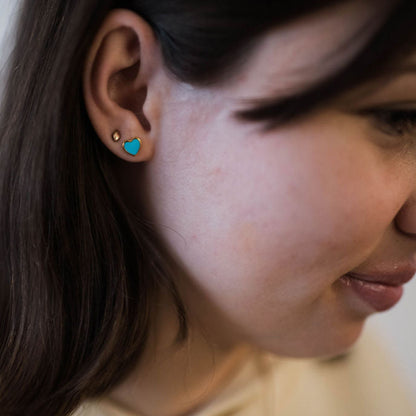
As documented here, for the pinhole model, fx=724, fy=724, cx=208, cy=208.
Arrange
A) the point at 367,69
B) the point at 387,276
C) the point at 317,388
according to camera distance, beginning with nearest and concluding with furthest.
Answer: the point at 367,69 < the point at 387,276 < the point at 317,388

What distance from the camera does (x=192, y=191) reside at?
1.89ft

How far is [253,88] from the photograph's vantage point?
1.75 feet

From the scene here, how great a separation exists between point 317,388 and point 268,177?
12.1 inches

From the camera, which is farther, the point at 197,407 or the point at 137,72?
the point at 197,407

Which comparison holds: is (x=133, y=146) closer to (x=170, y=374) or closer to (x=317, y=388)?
(x=170, y=374)

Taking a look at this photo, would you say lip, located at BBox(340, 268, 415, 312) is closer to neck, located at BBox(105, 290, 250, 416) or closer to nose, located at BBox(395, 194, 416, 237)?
nose, located at BBox(395, 194, 416, 237)

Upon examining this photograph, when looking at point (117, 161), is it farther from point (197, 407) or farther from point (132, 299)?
point (197, 407)

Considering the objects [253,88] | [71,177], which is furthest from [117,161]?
[253,88]

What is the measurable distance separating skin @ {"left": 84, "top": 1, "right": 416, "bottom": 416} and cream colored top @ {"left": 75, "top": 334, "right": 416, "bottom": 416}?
3.9 inches

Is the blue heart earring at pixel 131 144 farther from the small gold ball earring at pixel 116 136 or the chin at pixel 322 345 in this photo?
the chin at pixel 322 345

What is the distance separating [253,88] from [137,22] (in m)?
0.11

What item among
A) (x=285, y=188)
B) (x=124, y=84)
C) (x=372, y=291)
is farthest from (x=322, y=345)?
(x=124, y=84)

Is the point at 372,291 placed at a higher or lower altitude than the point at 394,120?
lower

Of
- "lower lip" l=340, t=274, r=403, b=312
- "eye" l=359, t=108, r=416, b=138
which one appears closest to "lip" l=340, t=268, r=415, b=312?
"lower lip" l=340, t=274, r=403, b=312
